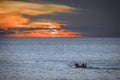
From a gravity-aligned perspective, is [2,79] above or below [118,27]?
below

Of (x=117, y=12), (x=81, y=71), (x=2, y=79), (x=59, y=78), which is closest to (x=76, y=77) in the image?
(x=59, y=78)

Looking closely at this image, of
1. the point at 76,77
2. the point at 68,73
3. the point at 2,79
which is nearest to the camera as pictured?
the point at 2,79

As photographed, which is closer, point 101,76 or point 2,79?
point 2,79

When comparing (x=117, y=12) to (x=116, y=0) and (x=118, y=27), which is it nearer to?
(x=116, y=0)

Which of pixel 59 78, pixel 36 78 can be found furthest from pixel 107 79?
pixel 36 78

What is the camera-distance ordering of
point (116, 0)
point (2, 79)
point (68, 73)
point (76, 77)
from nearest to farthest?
1. point (116, 0)
2. point (2, 79)
3. point (76, 77)
4. point (68, 73)

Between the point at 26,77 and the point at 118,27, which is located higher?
the point at 118,27

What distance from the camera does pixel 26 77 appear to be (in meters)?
12.8

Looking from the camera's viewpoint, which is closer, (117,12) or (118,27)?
(117,12)

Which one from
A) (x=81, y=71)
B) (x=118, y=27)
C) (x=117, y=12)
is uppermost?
(x=117, y=12)

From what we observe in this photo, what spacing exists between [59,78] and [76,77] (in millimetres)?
757

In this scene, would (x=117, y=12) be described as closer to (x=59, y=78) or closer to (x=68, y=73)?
(x=59, y=78)

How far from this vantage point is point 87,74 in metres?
13.7

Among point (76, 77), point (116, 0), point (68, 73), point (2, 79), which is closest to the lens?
point (116, 0)
